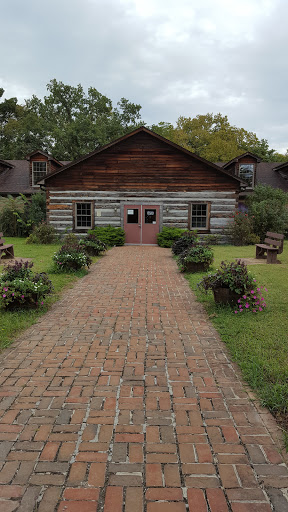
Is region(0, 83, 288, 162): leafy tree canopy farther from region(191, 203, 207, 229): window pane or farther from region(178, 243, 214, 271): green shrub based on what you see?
region(178, 243, 214, 271): green shrub

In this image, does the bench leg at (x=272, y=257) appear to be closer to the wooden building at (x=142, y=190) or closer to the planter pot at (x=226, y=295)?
the planter pot at (x=226, y=295)

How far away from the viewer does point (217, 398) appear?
3.73 m

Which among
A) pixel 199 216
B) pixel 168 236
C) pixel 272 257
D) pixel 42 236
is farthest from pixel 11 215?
pixel 272 257

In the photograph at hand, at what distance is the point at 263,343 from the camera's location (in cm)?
510

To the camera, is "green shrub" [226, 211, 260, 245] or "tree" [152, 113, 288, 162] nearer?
"green shrub" [226, 211, 260, 245]

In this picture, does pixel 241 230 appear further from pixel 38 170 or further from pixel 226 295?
pixel 38 170

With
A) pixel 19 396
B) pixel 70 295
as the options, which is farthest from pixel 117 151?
pixel 19 396

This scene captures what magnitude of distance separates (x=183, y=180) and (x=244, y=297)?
15.0 metres

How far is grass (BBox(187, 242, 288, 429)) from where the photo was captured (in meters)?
3.76

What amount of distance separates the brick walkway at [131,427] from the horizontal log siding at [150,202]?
15.8 m

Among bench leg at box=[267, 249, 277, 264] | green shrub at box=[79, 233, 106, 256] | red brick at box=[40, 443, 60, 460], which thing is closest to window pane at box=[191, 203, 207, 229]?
green shrub at box=[79, 233, 106, 256]

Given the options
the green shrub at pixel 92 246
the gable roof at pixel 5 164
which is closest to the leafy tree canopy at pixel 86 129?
the gable roof at pixel 5 164

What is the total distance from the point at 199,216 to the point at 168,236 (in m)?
2.77

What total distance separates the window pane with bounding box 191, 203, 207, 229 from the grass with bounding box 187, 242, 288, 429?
514 inches
